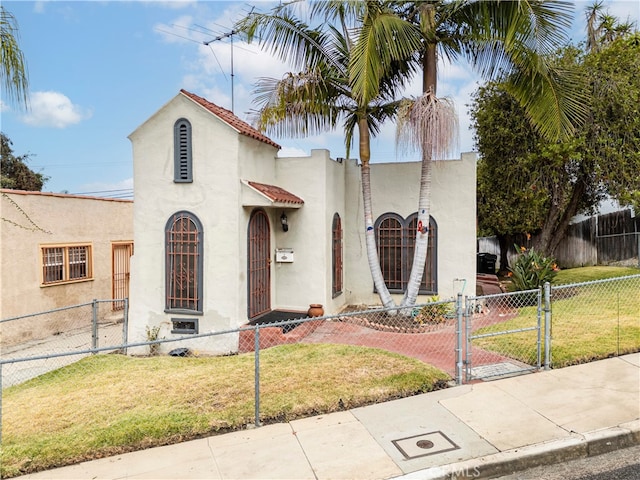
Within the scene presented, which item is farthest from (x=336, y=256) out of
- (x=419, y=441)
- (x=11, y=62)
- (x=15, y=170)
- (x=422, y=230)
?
(x=15, y=170)

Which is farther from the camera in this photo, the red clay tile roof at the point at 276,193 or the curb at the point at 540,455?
the red clay tile roof at the point at 276,193

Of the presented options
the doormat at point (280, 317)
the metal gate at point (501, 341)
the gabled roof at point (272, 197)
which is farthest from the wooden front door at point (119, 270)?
the metal gate at point (501, 341)

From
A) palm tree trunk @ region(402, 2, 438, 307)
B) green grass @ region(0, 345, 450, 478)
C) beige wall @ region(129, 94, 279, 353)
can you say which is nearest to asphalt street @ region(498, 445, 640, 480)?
green grass @ region(0, 345, 450, 478)

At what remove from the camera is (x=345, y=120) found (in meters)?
12.1

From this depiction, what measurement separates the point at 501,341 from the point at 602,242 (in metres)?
14.4

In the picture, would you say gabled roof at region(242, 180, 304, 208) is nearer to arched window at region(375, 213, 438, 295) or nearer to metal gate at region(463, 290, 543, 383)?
arched window at region(375, 213, 438, 295)

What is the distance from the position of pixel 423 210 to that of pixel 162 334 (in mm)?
6489

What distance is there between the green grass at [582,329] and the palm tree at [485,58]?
2.82m

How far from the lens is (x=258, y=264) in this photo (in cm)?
1023

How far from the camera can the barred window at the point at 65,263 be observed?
1265cm

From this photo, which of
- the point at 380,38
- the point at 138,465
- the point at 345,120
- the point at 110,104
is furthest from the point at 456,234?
the point at 110,104

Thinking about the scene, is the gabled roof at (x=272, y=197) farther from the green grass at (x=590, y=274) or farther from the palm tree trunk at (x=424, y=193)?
the green grass at (x=590, y=274)

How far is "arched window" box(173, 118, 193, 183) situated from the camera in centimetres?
950

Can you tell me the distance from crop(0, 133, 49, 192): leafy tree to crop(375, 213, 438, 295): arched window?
861 inches
